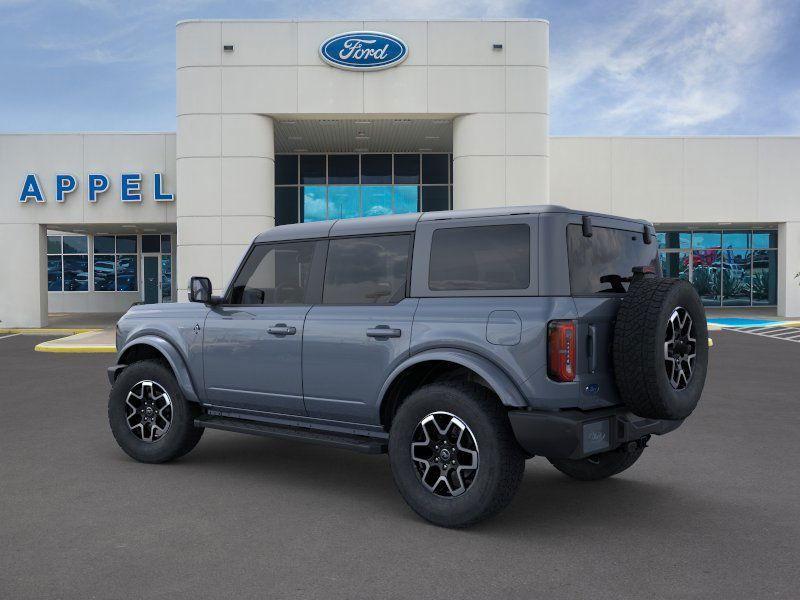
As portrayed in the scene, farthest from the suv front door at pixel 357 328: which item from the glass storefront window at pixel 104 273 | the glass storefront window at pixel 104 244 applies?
the glass storefront window at pixel 104 273

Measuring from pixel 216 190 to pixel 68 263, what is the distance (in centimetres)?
1737

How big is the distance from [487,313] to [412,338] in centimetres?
57

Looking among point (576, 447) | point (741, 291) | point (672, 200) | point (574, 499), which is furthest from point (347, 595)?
point (741, 291)

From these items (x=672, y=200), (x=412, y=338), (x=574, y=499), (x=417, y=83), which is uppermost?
(x=417, y=83)

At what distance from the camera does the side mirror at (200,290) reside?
5953 mm

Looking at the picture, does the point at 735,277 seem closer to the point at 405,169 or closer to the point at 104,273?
the point at 405,169

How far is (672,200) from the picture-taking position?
26000 mm

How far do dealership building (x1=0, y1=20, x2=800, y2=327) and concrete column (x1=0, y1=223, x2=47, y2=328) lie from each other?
5cm

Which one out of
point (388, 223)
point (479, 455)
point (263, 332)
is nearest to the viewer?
point (479, 455)

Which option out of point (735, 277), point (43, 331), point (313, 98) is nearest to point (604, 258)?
point (313, 98)

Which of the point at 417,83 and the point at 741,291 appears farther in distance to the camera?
the point at 741,291

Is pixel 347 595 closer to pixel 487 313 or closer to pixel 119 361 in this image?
pixel 487 313

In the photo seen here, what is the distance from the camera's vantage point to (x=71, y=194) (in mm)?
23781

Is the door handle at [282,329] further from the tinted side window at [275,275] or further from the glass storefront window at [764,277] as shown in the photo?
the glass storefront window at [764,277]
